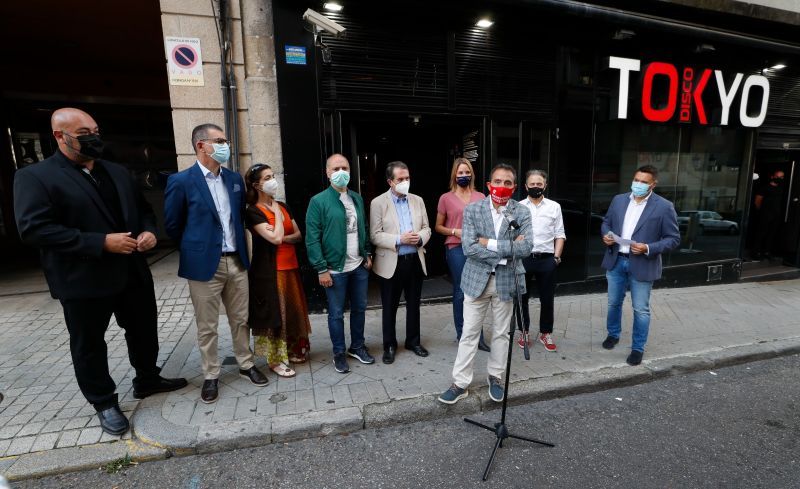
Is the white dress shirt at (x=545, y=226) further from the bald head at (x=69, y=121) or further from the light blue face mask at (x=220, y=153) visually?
the bald head at (x=69, y=121)

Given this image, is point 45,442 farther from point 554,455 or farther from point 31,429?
point 554,455

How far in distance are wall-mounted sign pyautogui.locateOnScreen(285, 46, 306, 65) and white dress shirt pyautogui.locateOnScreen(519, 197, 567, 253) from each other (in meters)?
3.25

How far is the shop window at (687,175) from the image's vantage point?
21.6 ft

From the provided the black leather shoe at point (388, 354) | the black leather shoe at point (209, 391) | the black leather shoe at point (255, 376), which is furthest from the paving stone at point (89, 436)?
the black leather shoe at point (388, 354)

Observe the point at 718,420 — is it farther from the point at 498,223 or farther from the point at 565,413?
the point at 498,223

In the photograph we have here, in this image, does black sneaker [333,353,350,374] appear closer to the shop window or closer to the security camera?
the security camera

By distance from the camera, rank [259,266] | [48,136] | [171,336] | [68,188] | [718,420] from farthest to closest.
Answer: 1. [48,136]
2. [171,336]
3. [259,266]
4. [718,420]
5. [68,188]

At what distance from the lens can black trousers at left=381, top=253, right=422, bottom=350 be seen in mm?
3939

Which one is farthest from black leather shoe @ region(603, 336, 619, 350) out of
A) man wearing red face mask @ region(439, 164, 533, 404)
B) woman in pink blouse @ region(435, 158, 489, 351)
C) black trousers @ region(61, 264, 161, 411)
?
black trousers @ region(61, 264, 161, 411)

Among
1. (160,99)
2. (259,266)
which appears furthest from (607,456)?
(160,99)

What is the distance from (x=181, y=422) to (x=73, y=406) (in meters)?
1.05

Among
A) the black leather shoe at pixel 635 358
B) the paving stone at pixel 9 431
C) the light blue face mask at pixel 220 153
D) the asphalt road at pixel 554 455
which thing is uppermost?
the light blue face mask at pixel 220 153

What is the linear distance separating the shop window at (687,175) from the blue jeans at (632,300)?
239cm

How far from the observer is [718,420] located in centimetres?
322
